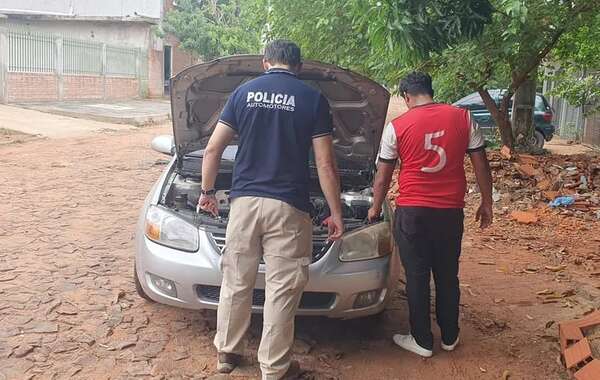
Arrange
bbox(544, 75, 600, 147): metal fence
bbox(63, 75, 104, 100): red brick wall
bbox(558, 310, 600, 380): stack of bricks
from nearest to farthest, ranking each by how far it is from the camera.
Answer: bbox(558, 310, 600, 380): stack of bricks → bbox(544, 75, 600, 147): metal fence → bbox(63, 75, 104, 100): red brick wall

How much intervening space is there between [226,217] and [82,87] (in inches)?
808

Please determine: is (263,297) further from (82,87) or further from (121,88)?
(121,88)

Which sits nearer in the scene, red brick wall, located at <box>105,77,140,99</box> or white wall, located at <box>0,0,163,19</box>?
red brick wall, located at <box>105,77,140,99</box>

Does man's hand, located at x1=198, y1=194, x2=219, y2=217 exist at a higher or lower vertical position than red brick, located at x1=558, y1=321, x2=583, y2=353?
higher

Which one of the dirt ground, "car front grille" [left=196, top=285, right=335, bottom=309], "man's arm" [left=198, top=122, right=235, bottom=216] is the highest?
"man's arm" [left=198, top=122, right=235, bottom=216]

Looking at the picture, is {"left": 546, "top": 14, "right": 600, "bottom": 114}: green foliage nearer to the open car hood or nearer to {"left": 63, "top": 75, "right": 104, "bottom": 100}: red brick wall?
the open car hood

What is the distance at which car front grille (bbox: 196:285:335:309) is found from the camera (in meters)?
3.74

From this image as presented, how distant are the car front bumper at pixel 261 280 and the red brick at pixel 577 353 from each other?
1177 mm

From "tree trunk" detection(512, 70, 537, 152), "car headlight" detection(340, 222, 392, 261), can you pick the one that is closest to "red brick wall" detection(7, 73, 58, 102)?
"tree trunk" detection(512, 70, 537, 152)

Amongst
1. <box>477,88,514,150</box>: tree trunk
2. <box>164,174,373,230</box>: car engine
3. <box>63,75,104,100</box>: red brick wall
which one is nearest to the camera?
<box>164,174,373,230</box>: car engine

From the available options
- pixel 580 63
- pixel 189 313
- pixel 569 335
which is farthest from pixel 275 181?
pixel 580 63

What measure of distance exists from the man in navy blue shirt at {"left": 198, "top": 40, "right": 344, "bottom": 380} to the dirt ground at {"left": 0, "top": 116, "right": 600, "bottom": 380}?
514mm

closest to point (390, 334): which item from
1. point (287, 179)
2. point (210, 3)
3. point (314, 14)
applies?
point (287, 179)

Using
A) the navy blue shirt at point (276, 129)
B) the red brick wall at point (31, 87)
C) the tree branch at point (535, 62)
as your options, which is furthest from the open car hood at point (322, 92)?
the red brick wall at point (31, 87)
